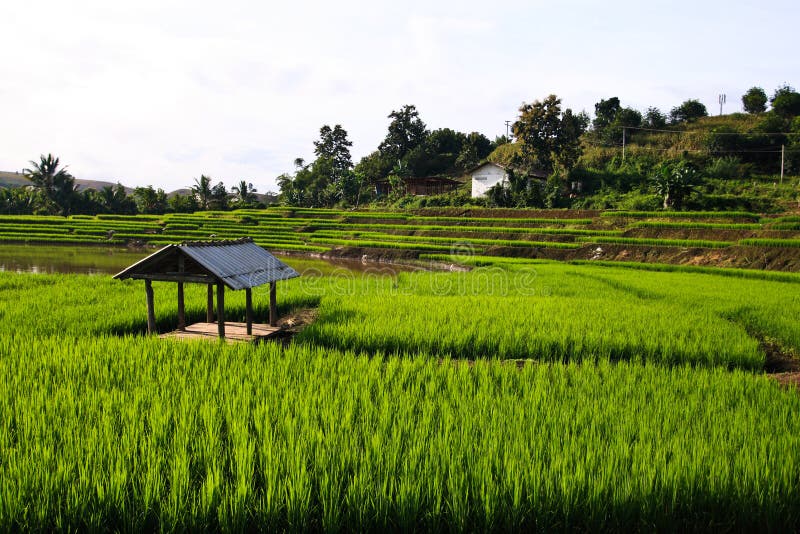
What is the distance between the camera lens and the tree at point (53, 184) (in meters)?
41.9

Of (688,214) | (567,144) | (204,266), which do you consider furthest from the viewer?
(567,144)

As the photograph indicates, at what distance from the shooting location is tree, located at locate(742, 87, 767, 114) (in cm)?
4791

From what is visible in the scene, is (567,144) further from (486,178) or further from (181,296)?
(181,296)

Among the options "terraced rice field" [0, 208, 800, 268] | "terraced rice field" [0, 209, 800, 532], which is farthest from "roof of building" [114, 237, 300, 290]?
"terraced rice field" [0, 208, 800, 268]

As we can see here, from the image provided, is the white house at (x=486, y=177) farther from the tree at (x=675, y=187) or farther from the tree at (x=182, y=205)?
the tree at (x=182, y=205)

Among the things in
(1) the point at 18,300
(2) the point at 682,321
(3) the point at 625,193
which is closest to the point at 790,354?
(2) the point at 682,321

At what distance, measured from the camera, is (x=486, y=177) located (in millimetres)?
38688

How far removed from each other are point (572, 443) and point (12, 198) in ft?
170

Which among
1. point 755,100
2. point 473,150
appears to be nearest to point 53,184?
point 473,150

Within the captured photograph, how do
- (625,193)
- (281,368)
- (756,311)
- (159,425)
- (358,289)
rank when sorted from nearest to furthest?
(159,425)
(281,368)
(756,311)
(358,289)
(625,193)

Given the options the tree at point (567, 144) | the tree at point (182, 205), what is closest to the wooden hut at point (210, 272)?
the tree at point (567, 144)

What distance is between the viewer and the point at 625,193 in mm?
32562

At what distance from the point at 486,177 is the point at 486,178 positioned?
9 cm

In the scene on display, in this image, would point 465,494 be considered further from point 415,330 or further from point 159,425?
point 415,330
